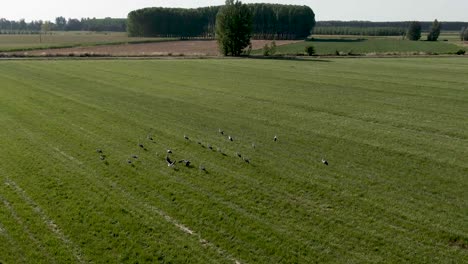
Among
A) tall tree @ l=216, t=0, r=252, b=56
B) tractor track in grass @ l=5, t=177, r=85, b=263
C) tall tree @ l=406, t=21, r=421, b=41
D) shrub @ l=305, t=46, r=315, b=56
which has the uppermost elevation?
tall tree @ l=406, t=21, r=421, b=41

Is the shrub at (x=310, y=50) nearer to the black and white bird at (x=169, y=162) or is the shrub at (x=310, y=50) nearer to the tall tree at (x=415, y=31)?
the black and white bird at (x=169, y=162)

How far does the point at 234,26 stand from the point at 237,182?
73.1 metres

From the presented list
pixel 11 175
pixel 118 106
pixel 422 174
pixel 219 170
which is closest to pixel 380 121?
pixel 422 174

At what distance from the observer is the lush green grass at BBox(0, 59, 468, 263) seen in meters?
10.5

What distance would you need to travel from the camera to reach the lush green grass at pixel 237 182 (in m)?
10.5

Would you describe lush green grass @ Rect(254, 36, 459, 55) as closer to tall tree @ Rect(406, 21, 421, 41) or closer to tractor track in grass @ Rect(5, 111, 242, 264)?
tall tree @ Rect(406, 21, 421, 41)

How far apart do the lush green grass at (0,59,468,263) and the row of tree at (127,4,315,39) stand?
455 feet

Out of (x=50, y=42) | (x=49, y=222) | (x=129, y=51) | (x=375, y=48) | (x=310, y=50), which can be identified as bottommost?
(x=49, y=222)

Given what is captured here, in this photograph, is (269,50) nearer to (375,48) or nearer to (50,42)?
(375,48)

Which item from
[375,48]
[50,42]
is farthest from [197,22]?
[375,48]

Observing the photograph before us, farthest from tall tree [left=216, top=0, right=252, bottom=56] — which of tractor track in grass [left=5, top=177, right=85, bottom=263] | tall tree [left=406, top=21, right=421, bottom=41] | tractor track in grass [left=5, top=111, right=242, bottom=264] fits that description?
tall tree [left=406, top=21, right=421, bottom=41]

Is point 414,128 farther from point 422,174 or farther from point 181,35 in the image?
point 181,35

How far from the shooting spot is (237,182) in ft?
48.2

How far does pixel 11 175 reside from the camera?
49.7 ft
